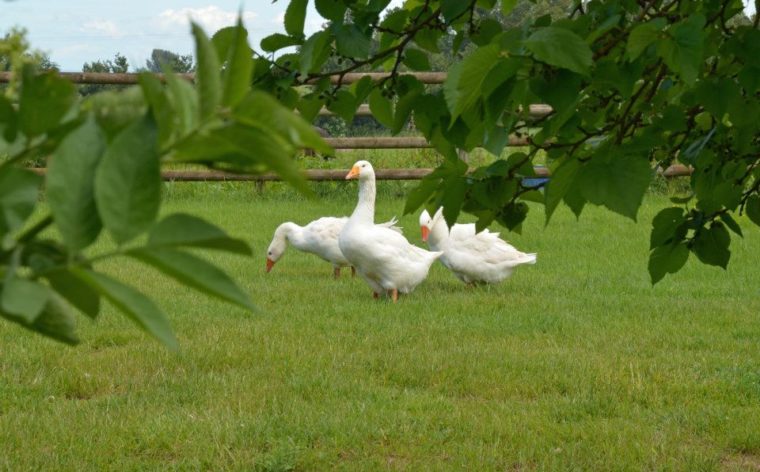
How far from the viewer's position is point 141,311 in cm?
46

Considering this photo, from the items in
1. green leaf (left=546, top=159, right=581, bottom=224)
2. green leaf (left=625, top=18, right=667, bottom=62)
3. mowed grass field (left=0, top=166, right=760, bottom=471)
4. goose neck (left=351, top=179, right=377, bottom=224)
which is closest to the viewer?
green leaf (left=625, top=18, right=667, bottom=62)

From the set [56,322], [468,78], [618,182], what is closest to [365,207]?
[618,182]

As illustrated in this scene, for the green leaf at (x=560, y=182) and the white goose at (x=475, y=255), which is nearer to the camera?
the green leaf at (x=560, y=182)

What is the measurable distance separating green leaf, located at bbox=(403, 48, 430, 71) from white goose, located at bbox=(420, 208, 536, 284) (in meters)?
6.37

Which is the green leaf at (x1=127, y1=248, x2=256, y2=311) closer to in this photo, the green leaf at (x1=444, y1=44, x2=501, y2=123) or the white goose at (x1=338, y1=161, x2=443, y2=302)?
the green leaf at (x1=444, y1=44, x2=501, y2=123)

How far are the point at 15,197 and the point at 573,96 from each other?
1271 mm

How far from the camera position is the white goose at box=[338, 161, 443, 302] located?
8078mm

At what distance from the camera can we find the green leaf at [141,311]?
458 millimetres

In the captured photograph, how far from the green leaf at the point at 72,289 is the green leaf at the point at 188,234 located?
0.05m

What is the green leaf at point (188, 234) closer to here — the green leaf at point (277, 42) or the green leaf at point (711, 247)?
the green leaf at point (277, 42)

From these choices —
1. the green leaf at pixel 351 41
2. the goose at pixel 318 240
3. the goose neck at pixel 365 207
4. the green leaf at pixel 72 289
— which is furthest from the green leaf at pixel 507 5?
the goose at pixel 318 240

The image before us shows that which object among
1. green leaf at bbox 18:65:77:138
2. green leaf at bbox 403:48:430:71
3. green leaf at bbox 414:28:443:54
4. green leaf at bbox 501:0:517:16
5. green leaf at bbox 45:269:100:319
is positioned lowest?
green leaf at bbox 45:269:100:319

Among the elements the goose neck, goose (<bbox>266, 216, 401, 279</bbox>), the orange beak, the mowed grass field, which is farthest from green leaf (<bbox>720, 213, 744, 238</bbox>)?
the orange beak

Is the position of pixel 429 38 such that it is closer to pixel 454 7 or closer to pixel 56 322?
pixel 454 7
